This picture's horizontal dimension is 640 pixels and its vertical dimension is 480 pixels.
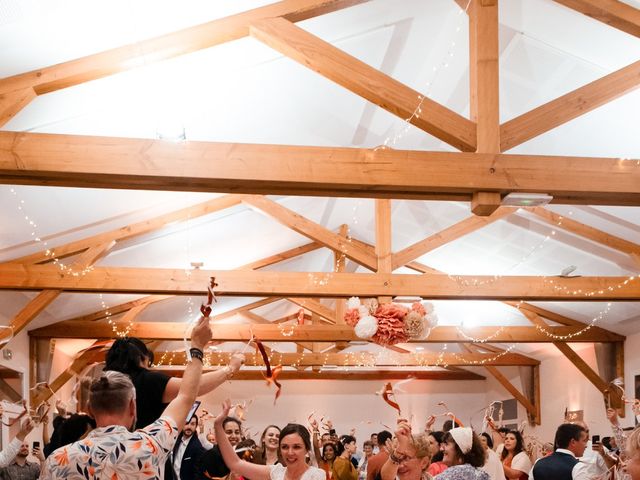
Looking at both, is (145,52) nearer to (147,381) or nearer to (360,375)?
(147,381)

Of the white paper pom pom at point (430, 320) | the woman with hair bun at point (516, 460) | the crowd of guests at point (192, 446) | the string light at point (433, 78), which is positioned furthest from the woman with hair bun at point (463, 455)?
the white paper pom pom at point (430, 320)

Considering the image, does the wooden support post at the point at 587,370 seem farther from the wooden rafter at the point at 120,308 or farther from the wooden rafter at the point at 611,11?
the wooden rafter at the point at 611,11

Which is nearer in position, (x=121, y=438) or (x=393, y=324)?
(x=121, y=438)

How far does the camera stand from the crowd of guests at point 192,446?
2.25 m

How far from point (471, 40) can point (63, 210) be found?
3956mm

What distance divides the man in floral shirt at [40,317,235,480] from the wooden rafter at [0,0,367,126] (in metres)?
3.11

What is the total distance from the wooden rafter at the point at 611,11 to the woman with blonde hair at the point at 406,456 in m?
2.94

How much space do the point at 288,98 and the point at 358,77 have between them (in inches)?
84.2

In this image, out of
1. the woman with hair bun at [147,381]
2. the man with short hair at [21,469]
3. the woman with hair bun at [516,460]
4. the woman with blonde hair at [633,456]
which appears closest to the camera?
the woman with blonde hair at [633,456]

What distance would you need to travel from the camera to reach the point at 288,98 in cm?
714

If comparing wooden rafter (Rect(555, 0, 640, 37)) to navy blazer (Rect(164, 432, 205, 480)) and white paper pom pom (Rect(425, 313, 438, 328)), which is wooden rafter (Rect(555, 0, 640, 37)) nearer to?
white paper pom pom (Rect(425, 313, 438, 328))

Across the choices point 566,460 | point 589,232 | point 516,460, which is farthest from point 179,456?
point 589,232

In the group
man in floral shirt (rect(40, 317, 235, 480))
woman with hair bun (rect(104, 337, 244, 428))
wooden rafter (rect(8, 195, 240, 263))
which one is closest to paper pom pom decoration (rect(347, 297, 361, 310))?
wooden rafter (rect(8, 195, 240, 263))

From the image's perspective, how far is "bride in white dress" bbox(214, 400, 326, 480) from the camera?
3650mm
